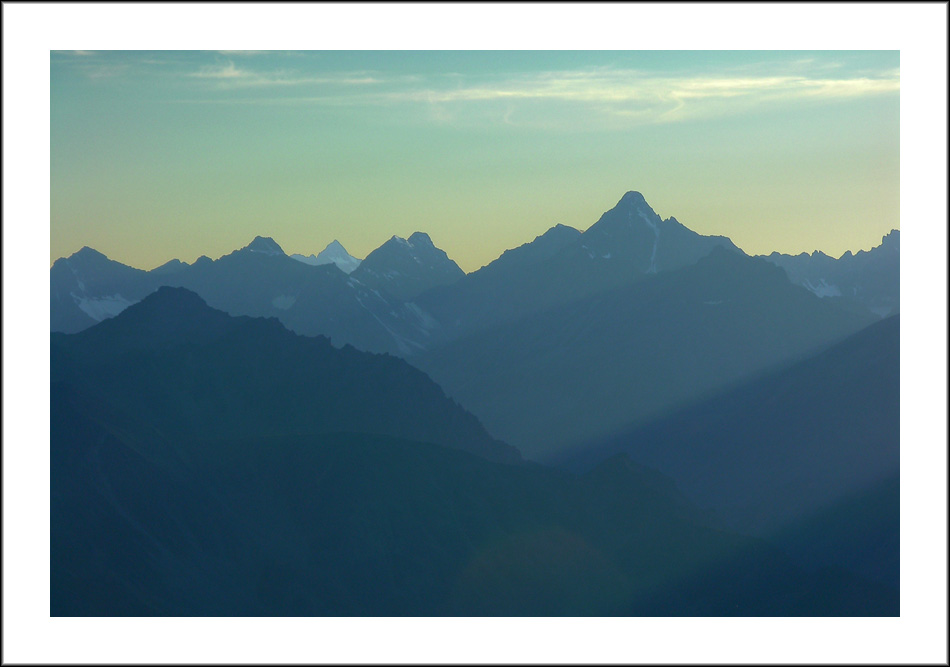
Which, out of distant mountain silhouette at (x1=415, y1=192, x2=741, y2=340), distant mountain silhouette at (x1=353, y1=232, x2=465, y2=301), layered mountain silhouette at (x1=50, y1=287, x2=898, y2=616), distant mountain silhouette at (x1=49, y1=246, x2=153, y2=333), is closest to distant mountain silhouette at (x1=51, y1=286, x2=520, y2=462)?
layered mountain silhouette at (x1=50, y1=287, x2=898, y2=616)

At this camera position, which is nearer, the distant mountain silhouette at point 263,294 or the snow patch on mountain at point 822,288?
the distant mountain silhouette at point 263,294

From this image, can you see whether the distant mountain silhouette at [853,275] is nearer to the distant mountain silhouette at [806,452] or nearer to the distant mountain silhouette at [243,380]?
the distant mountain silhouette at [806,452]

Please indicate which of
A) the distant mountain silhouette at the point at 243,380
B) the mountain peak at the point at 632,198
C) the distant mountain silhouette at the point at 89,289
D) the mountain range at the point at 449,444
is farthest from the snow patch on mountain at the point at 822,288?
the distant mountain silhouette at the point at 89,289

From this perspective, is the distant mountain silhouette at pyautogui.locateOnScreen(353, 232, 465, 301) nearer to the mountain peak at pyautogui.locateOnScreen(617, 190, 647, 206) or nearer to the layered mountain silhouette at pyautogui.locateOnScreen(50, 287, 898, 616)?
the layered mountain silhouette at pyautogui.locateOnScreen(50, 287, 898, 616)

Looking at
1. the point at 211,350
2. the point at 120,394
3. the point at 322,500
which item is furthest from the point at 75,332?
the point at 322,500

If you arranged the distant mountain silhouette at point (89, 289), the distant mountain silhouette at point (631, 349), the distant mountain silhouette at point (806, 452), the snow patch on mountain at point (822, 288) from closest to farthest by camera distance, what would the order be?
the distant mountain silhouette at point (89, 289), the distant mountain silhouette at point (806, 452), the snow patch on mountain at point (822, 288), the distant mountain silhouette at point (631, 349)

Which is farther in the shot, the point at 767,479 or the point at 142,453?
the point at 767,479

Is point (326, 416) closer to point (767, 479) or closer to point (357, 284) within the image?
point (357, 284)
